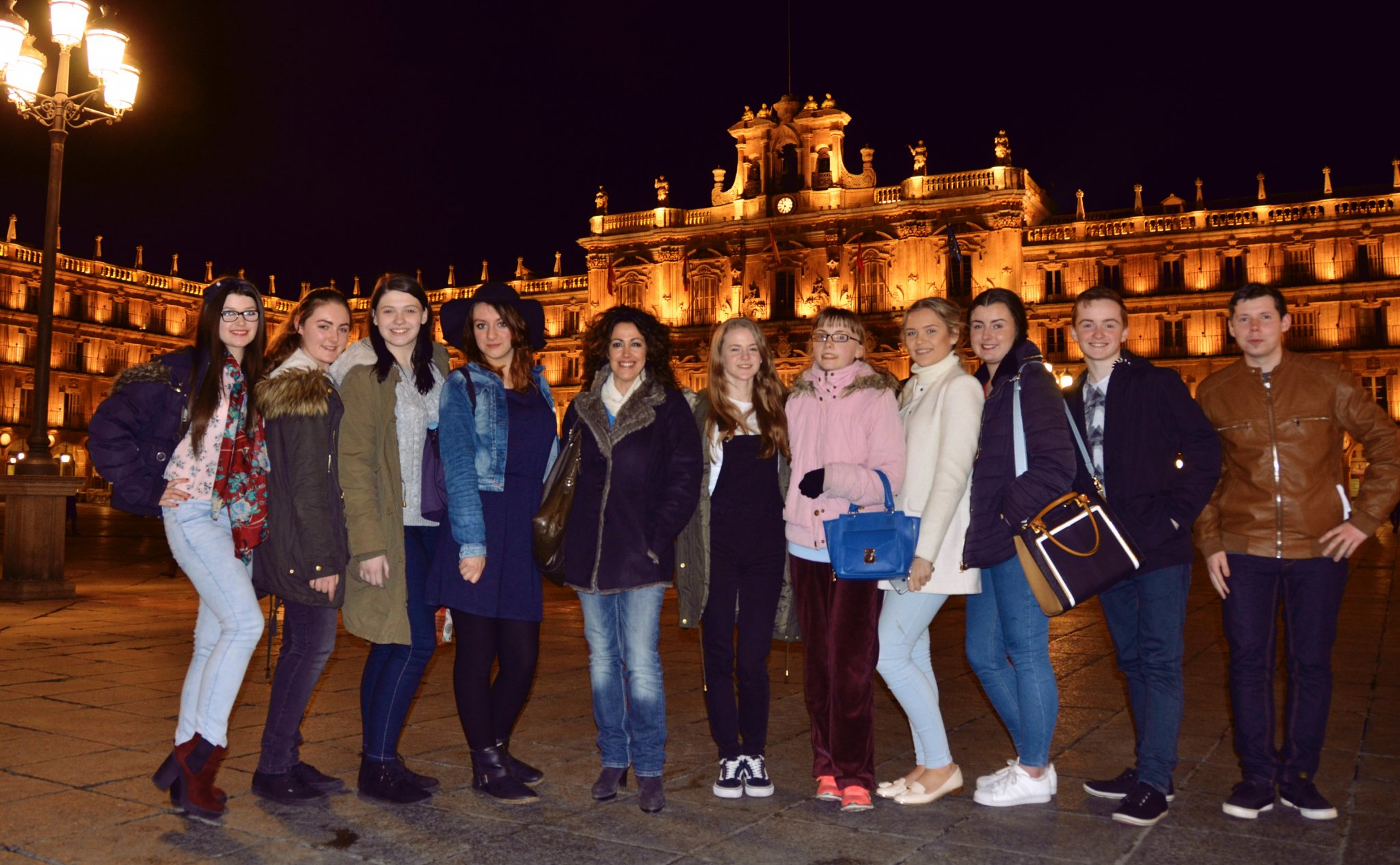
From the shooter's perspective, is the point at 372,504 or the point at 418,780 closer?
the point at 372,504

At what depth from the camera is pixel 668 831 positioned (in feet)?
12.5

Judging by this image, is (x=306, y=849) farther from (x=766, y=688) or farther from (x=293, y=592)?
(x=766, y=688)

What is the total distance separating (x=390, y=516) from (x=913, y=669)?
7.05ft

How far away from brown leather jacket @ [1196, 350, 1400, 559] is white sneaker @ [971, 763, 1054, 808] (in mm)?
1167

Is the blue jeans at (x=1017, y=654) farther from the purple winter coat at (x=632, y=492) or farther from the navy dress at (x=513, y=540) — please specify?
the navy dress at (x=513, y=540)

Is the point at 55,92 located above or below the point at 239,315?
above

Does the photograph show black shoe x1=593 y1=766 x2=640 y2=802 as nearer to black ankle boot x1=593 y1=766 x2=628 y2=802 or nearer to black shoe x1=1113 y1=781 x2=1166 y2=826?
black ankle boot x1=593 y1=766 x2=628 y2=802

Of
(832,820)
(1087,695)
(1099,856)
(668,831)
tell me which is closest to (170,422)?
(668,831)

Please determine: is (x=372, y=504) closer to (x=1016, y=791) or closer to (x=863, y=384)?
(x=863, y=384)

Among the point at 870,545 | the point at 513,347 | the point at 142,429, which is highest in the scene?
the point at 513,347

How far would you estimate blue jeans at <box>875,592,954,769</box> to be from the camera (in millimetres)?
4258

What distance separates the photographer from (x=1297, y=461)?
14.0 feet

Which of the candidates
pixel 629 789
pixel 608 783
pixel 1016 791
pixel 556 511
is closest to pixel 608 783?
pixel 608 783

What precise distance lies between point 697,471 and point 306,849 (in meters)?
1.92
